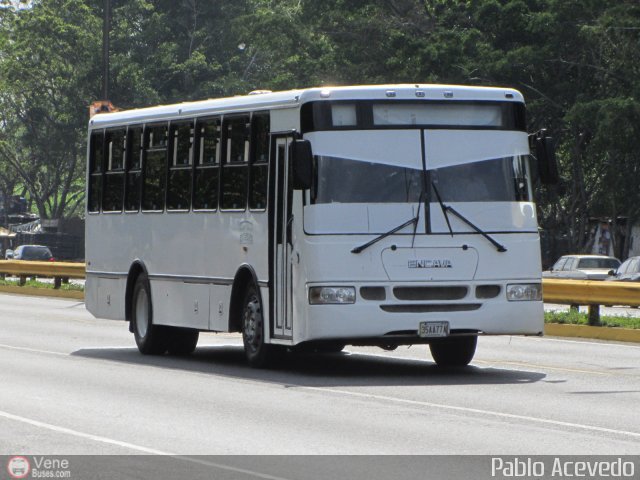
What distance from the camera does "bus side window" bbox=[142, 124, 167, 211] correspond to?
2019cm

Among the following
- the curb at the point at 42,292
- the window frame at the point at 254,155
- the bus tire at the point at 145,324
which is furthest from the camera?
the curb at the point at 42,292

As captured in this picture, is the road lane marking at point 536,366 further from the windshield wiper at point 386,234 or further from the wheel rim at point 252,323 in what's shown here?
the wheel rim at point 252,323

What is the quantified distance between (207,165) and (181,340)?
2.89 meters

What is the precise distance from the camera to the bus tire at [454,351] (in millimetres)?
17741

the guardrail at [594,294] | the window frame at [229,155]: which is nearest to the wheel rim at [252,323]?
the window frame at [229,155]

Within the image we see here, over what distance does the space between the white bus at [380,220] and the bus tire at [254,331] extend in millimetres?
22

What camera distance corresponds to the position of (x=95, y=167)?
74.1 feet

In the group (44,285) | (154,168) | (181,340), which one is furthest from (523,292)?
(44,285)

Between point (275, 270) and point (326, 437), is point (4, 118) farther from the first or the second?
point (326, 437)

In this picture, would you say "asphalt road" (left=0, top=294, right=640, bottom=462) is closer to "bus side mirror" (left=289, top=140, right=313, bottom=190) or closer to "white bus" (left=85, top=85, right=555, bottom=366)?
"white bus" (left=85, top=85, right=555, bottom=366)

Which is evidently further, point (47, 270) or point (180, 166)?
point (47, 270)

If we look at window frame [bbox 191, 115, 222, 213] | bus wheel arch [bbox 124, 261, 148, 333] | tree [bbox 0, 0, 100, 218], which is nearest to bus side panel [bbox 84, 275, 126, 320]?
bus wheel arch [bbox 124, 261, 148, 333]

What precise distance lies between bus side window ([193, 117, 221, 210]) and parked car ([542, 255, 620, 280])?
92.0 ft

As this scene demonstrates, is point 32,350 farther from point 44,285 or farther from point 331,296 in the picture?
point 44,285
